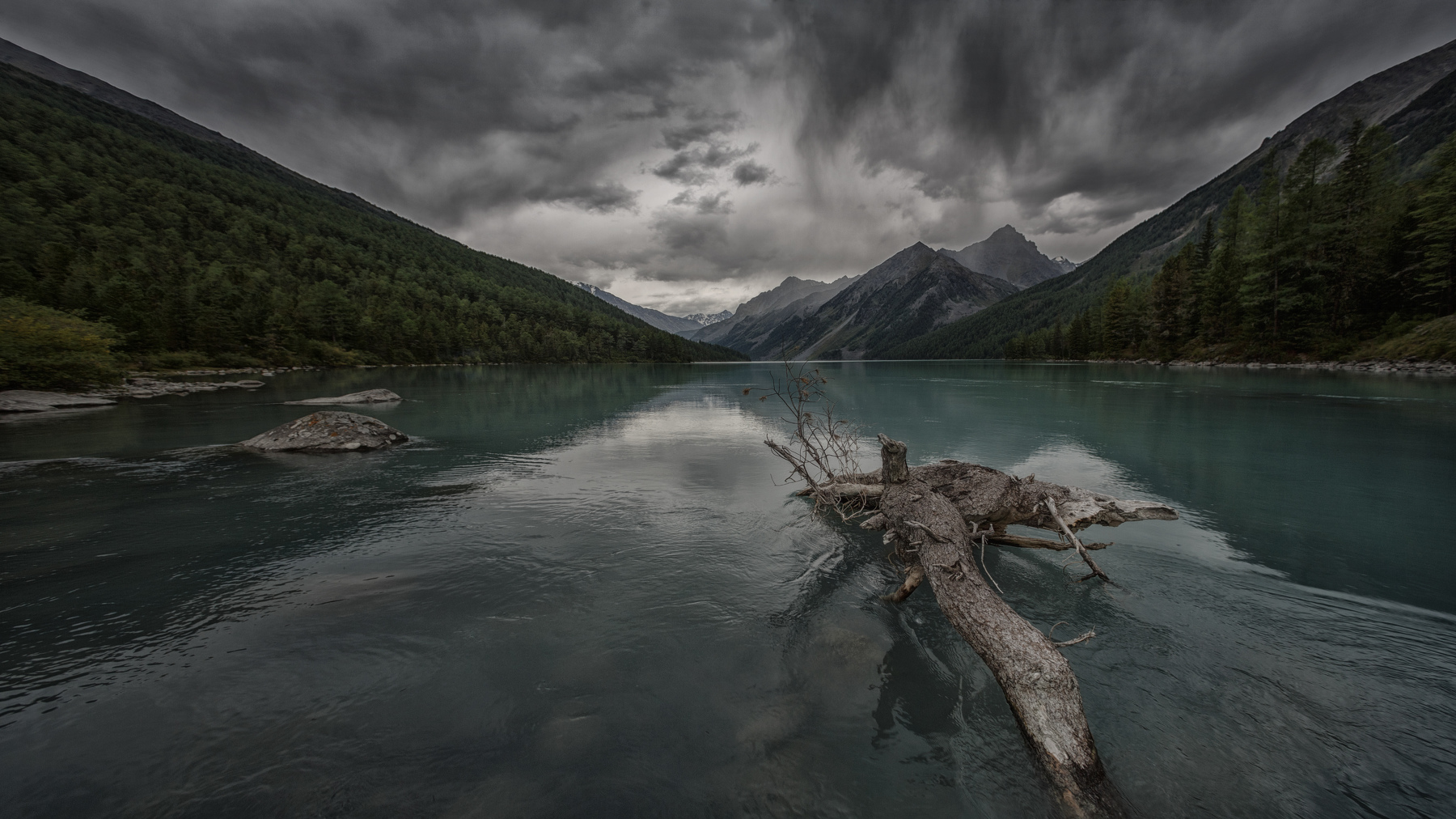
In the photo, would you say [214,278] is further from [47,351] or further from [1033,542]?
[1033,542]

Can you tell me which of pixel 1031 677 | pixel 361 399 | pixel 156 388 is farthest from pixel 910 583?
pixel 156 388

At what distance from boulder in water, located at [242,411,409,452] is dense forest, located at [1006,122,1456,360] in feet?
277

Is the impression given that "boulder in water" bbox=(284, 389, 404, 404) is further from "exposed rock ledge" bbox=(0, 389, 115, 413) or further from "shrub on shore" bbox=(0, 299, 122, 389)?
"shrub on shore" bbox=(0, 299, 122, 389)

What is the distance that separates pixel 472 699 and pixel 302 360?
110m

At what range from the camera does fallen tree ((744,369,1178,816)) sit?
14.1ft

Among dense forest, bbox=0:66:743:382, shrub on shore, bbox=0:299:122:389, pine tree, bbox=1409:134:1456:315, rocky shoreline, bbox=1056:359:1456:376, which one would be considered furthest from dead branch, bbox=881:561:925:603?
pine tree, bbox=1409:134:1456:315

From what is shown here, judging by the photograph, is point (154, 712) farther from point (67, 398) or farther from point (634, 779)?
point (67, 398)

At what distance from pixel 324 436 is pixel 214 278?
102 metres

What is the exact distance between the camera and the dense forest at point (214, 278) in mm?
60812

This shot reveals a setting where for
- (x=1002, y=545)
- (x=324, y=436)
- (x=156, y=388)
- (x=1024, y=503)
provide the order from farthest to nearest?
(x=156, y=388), (x=324, y=436), (x=1002, y=545), (x=1024, y=503)

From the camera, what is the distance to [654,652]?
6473mm

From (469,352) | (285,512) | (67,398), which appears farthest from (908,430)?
(469,352)

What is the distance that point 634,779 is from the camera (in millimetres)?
4484

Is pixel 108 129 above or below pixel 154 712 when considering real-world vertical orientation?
above
